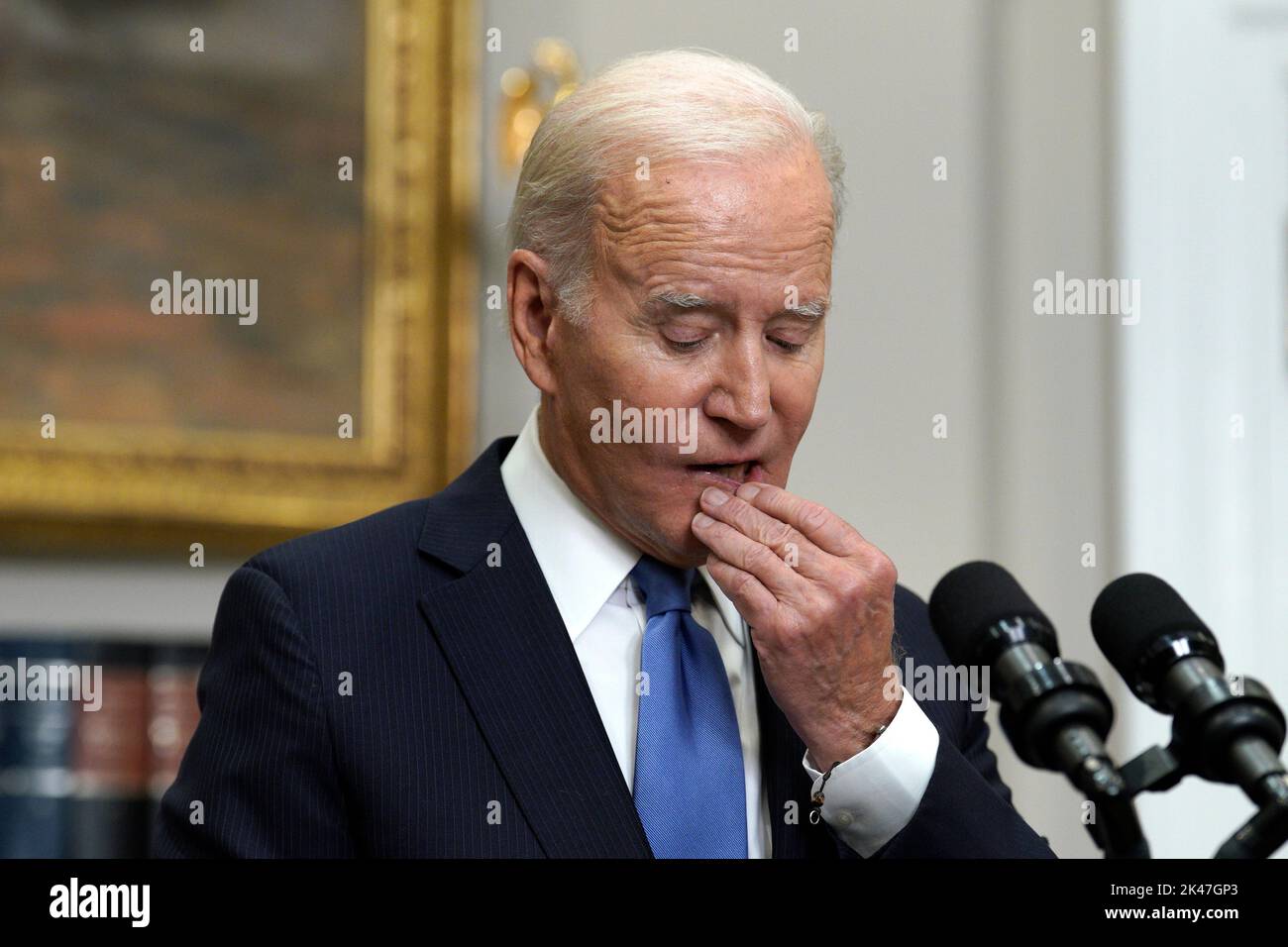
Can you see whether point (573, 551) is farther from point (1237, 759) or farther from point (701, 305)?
point (1237, 759)

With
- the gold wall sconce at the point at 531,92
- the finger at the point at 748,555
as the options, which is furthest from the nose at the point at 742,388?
the gold wall sconce at the point at 531,92

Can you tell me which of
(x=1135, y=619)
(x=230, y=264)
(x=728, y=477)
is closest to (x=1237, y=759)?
(x=1135, y=619)

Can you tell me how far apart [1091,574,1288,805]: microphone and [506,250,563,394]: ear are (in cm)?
68

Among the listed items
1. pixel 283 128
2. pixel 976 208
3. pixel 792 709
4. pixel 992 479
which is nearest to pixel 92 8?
pixel 283 128

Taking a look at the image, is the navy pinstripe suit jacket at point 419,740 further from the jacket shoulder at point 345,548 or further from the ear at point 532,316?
the ear at point 532,316

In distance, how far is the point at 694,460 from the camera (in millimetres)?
1666

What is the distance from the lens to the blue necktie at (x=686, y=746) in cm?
157

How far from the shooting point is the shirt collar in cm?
171

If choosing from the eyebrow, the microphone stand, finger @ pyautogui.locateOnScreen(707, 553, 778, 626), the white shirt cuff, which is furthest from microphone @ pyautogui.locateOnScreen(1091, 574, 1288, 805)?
the eyebrow

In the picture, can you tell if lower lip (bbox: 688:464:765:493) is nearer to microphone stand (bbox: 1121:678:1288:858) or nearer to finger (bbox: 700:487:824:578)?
finger (bbox: 700:487:824:578)

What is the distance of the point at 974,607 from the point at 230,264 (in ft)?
7.01

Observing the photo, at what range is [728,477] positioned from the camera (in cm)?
168
